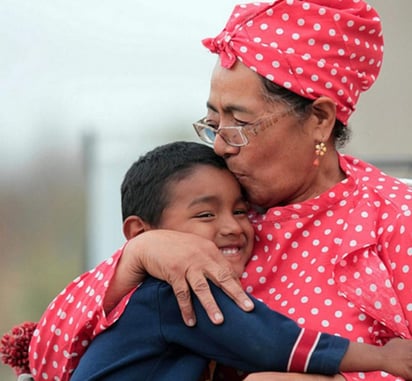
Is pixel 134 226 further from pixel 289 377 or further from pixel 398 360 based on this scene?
pixel 398 360

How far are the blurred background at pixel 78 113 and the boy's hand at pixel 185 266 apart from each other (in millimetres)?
1801

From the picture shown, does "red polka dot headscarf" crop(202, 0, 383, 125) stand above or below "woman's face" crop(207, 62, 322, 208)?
above

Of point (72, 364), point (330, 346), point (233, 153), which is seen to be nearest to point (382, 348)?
point (330, 346)

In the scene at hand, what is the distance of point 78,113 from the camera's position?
343 centimetres

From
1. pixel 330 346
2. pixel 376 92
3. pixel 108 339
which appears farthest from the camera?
pixel 376 92

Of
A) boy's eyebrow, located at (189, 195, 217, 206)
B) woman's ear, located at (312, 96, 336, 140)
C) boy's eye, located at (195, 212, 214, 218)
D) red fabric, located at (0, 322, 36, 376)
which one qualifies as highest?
woman's ear, located at (312, 96, 336, 140)

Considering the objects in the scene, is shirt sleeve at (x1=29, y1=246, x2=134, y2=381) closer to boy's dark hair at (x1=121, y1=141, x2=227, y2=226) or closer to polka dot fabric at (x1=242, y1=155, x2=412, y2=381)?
boy's dark hair at (x1=121, y1=141, x2=227, y2=226)

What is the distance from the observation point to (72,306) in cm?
172

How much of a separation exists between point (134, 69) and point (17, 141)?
22.1 inches

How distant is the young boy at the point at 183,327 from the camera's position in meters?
1.46

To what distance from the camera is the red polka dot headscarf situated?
167 centimetres

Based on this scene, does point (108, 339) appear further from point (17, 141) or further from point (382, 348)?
point (17, 141)

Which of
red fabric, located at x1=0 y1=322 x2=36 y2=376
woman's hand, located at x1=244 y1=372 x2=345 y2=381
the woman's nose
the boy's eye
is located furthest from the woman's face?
red fabric, located at x1=0 y1=322 x2=36 y2=376

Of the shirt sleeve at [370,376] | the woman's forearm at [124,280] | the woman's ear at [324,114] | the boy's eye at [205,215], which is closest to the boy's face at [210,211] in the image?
the boy's eye at [205,215]
